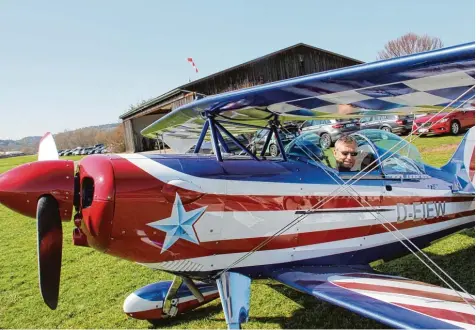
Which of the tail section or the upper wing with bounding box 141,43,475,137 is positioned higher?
the upper wing with bounding box 141,43,475,137

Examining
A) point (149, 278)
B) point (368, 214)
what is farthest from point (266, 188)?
point (149, 278)

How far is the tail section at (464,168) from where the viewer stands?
174 inches

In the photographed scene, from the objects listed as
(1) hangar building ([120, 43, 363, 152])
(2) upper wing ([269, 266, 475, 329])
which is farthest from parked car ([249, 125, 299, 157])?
(1) hangar building ([120, 43, 363, 152])

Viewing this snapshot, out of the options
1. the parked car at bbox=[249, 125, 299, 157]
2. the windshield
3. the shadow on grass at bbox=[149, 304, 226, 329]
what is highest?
the parked car at bbox=[249, 125, 299, 157]

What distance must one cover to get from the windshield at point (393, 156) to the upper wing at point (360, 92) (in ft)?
1.78

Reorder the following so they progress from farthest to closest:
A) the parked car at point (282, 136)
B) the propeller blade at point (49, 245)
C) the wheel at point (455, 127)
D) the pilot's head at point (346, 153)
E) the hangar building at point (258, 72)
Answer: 1. the hangar building at point (258, 72)
2. the wheel at point (455, 127)
3. the parked car at point (282, 136)
4. the pilot's head at point (346, 153)
5. the propeller blade at point (49, 245)

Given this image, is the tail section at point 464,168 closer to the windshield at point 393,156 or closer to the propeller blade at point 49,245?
the windshield at point 393,156

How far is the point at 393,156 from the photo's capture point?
12.8ft

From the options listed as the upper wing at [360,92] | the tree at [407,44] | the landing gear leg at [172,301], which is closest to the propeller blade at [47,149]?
the upper wing at [360,92]

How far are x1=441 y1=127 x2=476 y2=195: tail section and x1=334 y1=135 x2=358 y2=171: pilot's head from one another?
1.55 meters

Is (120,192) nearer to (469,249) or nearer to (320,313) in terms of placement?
(320,313)

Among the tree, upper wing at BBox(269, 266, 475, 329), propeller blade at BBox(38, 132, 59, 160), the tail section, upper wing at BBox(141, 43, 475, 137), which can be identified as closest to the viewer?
upper wing at BBox(141, 43, 475, 137)

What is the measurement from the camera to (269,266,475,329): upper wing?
2215mm

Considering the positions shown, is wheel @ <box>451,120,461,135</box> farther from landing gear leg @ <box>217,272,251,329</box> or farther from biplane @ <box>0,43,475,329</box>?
landing gear leg @ <box>217,272,251,329</box>
